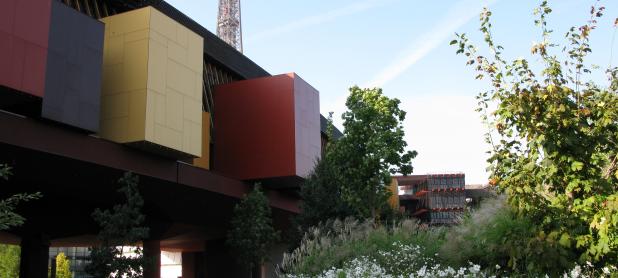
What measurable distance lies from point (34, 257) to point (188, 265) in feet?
50.8

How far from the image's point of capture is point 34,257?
2459cm

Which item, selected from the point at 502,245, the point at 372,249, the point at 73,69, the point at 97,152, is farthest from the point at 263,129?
the point at 502,245

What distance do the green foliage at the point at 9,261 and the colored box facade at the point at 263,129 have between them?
2856 centimetres

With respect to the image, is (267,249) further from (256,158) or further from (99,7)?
(99,7)

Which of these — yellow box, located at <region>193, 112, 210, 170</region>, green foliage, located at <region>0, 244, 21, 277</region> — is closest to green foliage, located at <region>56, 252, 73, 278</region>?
green foliage, located at <region>0, 244, 21, 277</region>

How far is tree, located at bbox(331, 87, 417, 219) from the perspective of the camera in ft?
76.7

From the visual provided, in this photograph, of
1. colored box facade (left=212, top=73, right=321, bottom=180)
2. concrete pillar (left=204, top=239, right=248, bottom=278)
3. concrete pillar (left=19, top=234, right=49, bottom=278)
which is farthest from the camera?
concrete pillar (left=204, top=239, right=248, bottom=278)

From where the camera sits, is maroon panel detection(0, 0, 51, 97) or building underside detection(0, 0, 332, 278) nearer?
maroon panel detection(0, 0, 51, 97)

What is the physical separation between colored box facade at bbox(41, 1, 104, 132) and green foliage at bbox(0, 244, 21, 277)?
115 ft

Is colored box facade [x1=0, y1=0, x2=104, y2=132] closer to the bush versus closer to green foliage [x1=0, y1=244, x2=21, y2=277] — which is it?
the bush

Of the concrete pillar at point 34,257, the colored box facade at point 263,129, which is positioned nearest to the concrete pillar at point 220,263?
the colored box facade at point 263,129

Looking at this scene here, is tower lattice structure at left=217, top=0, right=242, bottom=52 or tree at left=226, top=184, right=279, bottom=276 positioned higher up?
tower lattice structure at left=217, top=0, right=242, bottom=52

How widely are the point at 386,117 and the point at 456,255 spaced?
15.2 meters

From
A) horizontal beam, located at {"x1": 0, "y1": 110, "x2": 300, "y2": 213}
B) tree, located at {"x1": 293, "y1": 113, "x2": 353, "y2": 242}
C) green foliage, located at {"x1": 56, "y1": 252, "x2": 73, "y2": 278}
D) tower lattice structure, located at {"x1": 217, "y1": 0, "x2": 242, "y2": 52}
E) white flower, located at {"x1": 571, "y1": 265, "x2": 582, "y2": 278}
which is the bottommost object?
green foliage, located at {"x1": 56, "y1": 252, "x2": 73, "y2": 278}
